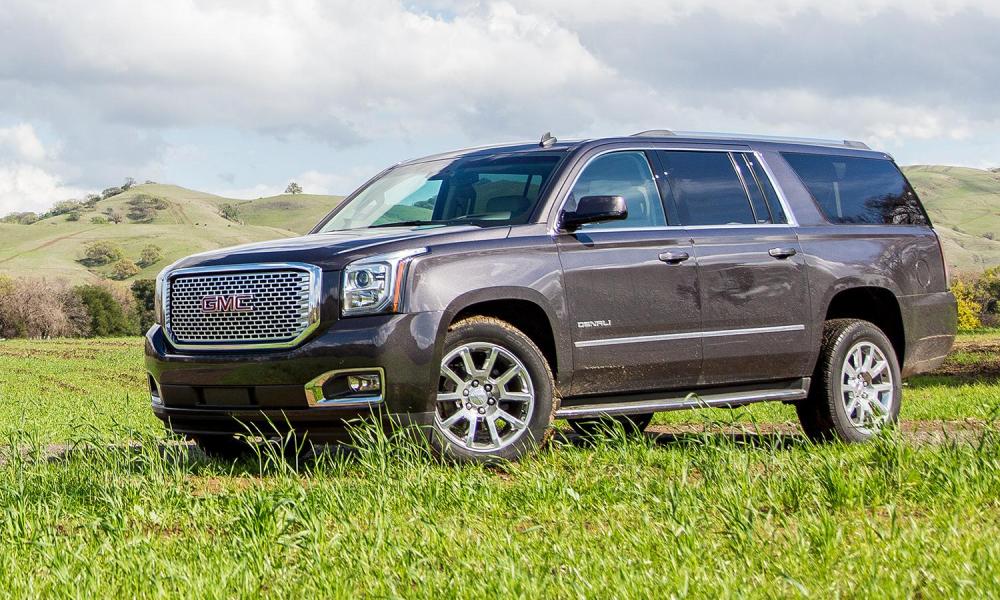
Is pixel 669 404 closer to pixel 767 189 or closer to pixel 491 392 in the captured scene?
pixel 491 392

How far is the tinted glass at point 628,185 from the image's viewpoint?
772 cm

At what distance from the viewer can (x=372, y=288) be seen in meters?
6.57

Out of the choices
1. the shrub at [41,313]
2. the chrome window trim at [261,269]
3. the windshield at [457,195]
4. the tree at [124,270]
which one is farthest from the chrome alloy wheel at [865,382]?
the tree at [124,270]

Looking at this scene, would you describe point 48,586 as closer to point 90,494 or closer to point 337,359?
point 90,494

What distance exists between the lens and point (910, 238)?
9148mm

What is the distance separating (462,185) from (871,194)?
321cm

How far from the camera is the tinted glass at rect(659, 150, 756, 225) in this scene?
26.2ft

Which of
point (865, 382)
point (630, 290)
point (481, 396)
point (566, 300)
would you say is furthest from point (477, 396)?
point (865, 382)

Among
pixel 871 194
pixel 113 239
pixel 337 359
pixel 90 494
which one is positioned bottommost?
pixel 113 239

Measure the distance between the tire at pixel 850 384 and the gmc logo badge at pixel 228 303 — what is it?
3933 millimetres

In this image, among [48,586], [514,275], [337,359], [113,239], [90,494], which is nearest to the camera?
[48,586]

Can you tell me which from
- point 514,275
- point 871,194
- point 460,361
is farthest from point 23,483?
point 871,194

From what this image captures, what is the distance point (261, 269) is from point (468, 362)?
1.25 m

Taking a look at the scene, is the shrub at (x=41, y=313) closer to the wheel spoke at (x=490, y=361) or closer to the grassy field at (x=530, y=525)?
the grassy field at (x=530, y=525)
